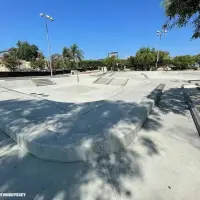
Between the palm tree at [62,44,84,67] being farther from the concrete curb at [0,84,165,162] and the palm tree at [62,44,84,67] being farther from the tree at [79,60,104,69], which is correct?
the concrete curb at [0,84,165,162]

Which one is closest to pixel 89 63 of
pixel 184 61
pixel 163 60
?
pixel 163 60

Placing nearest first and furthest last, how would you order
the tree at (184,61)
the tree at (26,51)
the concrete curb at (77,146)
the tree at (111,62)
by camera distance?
the concrete curb at (77,146), the tree at (184,61), the tree at (111,62), the tree at (26,51)

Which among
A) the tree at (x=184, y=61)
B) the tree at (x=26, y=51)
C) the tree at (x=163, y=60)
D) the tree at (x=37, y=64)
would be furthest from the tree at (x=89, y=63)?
the tree at (x=26, y=51)

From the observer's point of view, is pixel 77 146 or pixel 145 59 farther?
pixel 145 59

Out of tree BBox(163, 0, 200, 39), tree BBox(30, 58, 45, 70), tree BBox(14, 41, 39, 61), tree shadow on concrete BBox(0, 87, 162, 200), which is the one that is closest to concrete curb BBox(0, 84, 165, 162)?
tree shadow on concrete BBox(0, 87, 162, 200)

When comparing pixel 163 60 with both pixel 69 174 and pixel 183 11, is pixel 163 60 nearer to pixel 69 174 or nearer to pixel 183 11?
pixel 183 11

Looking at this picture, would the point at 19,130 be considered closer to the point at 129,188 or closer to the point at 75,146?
the point at 75,146

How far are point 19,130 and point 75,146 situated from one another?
1597mm

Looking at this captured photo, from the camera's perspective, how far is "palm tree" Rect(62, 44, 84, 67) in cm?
5741

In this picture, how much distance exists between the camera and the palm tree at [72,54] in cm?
5741

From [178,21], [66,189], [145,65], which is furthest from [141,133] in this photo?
[145,65]

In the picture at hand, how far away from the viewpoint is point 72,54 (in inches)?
2266

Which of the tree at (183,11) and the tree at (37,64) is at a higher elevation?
the tree at (183,11)

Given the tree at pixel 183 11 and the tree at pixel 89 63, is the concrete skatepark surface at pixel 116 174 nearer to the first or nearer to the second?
the tree at pixel 183 11
